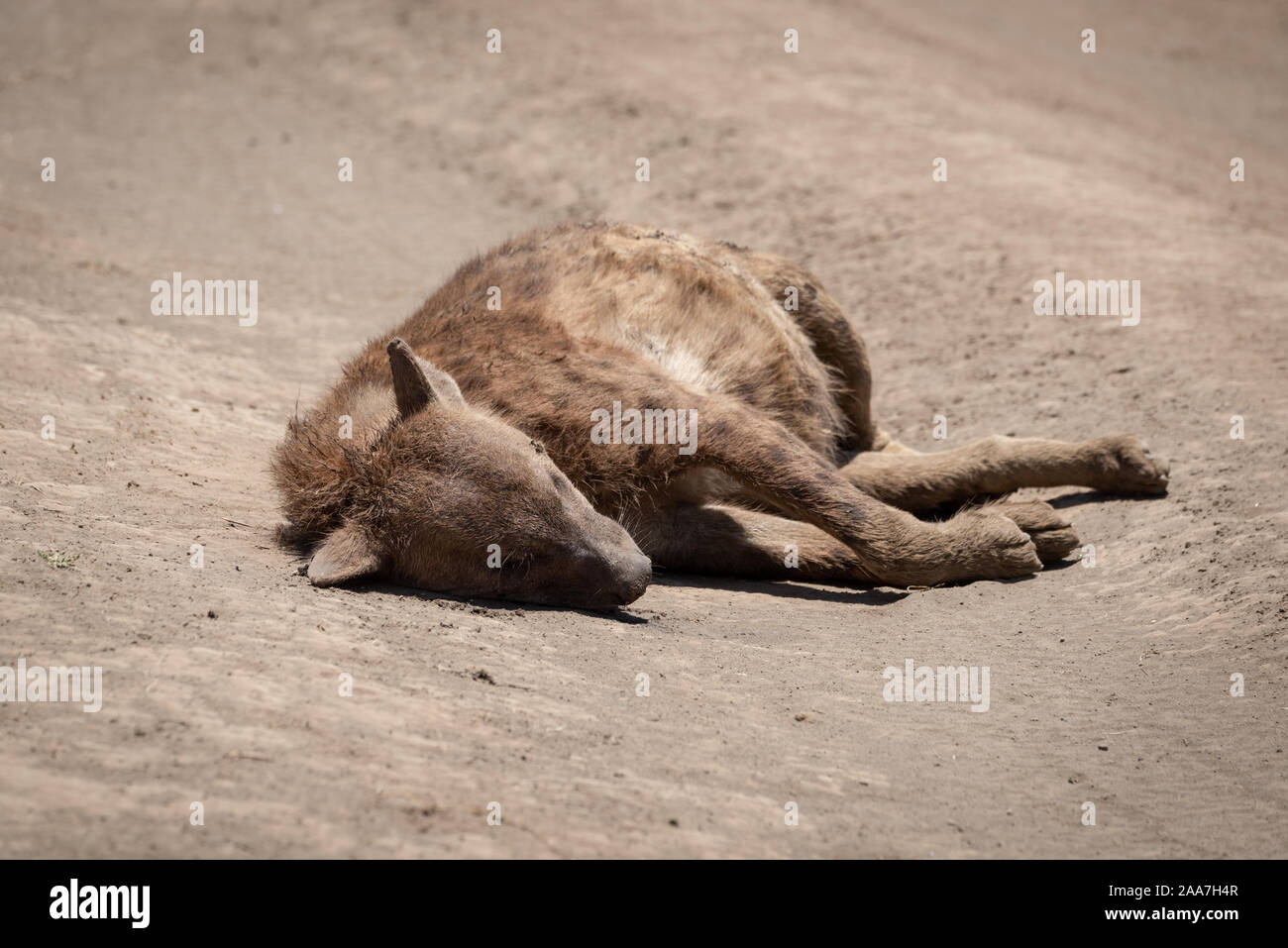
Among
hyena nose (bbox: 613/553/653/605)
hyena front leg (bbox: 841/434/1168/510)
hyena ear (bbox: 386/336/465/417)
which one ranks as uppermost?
hyena ear (bbox: 386/336/465/417)

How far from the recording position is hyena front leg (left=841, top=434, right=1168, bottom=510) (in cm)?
589

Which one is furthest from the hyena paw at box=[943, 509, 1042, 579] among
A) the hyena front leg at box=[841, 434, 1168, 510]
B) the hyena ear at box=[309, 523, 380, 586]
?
the hyena ear at box=[309, 523, 380, 586]

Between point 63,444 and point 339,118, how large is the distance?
28.2 ft

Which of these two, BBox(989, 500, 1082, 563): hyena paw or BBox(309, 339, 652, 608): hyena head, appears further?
BBox(989, 500, 1082, 563): hyena paw

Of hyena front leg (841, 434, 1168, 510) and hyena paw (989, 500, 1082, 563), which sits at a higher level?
hyena front leg (841, 434, 1168, 510)

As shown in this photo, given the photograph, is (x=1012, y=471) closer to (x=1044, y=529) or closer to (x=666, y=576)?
(x=1044, y=529)

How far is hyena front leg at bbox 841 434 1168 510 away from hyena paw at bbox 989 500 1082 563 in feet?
1.55

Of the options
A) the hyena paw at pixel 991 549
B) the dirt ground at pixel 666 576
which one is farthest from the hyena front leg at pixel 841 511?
the dirt ground at pixel 666 576

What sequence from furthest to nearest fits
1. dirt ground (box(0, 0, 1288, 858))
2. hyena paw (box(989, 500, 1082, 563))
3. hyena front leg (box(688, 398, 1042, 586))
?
hyena paw (box(989, 500, 1082, 563)) → hyena front leg (box(688, 398, 1042, 586)) → dirt ground (box(0, 0, 1288, 858))

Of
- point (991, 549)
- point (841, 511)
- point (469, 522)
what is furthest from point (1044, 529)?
point (469, 522)

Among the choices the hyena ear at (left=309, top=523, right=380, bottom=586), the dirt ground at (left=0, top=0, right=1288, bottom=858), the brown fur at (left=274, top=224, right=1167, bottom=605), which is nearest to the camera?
the dirt ground at (left=0, top=0, right=1288, bottom=858)

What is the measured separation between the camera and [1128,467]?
5.86 meters

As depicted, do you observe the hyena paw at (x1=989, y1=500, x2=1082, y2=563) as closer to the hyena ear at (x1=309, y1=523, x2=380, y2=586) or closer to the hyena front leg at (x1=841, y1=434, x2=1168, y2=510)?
the hyena front leg at (x1=841, y1=434, x2=1168, y2=510)
